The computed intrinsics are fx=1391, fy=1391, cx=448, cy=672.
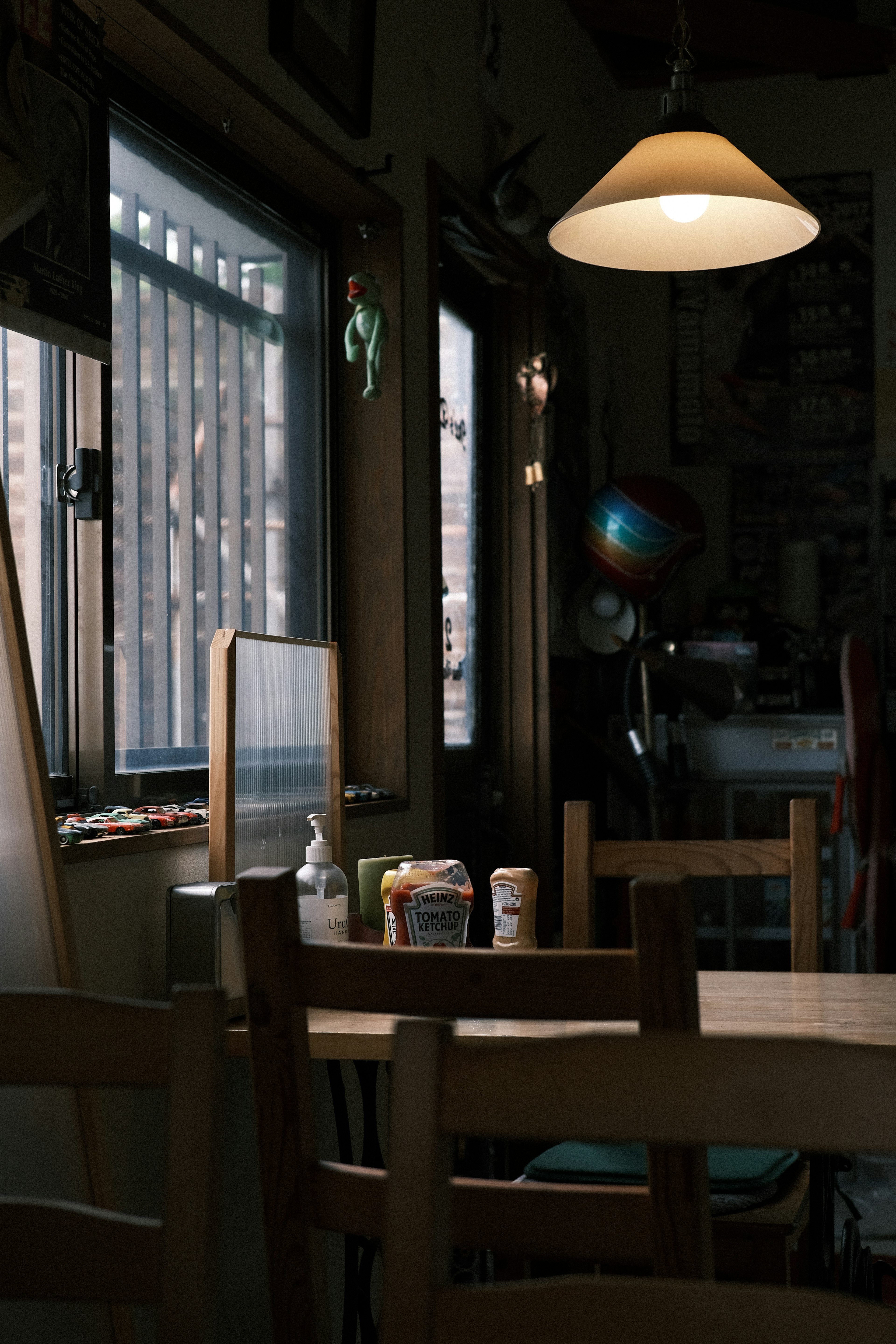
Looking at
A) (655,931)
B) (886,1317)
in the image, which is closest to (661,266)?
(655,931)

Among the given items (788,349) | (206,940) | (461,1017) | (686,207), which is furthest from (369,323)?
(788,349)

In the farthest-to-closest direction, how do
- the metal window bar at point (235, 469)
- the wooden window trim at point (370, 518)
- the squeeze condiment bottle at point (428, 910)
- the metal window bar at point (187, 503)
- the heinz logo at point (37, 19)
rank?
the wooden window trim at point (370, 518)
the metal window bar at point (235, 469)
the metal window bar at point (187, 503)
the squeeze condiment bottle at point (428, 910)
the heinz logo at point (37, 19)

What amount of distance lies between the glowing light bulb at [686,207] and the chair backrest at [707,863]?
873 millimetres

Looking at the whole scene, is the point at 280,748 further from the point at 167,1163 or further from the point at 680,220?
the point at 167,1163

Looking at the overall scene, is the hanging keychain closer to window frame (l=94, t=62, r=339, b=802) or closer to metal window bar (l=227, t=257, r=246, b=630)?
window frame (l=94, t=62, r=339, b=802)

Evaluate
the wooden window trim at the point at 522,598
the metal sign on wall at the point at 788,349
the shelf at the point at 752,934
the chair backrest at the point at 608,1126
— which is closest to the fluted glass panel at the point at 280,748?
the chair backrest at the point at 608,1126

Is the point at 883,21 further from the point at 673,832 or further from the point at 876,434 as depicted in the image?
the point at 673,832

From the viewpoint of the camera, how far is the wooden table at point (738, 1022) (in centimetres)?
149

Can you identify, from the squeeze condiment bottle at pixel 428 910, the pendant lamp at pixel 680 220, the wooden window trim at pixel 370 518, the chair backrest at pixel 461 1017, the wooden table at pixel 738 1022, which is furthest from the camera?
the wooden window trim at pixel 370 518

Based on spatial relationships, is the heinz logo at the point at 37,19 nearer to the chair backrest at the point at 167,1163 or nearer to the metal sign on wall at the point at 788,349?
the chair backrest at the point at 167,1163

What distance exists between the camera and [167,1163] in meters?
0.78

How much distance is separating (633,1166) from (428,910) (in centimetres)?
42

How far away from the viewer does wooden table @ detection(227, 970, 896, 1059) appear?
1485 mm

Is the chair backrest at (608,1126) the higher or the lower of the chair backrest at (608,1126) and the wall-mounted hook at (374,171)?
the lower
